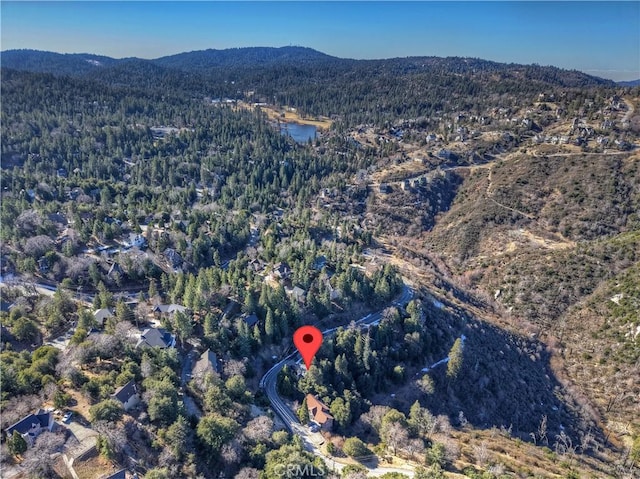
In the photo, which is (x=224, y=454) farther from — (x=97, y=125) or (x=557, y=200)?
(x=97, y=125)

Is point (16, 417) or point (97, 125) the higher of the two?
point (97, 125)

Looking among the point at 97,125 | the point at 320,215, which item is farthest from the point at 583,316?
the point at 97,125

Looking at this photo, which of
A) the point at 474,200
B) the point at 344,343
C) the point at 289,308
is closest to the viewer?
the point at 344,343

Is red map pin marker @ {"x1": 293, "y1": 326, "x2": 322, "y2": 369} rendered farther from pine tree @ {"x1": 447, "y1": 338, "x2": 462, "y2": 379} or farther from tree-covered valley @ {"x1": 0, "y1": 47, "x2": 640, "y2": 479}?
pine tree @ {"x1": 447, "y1": 338, "x2": 462, "y2": 379}

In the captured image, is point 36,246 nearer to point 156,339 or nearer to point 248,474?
point 156,339

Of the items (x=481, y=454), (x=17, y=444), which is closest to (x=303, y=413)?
(x=481, y=454)

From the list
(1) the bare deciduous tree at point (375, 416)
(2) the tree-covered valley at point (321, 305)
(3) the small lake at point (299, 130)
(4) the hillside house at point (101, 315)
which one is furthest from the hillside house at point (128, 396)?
(3) the small lake at point (299, 130)
